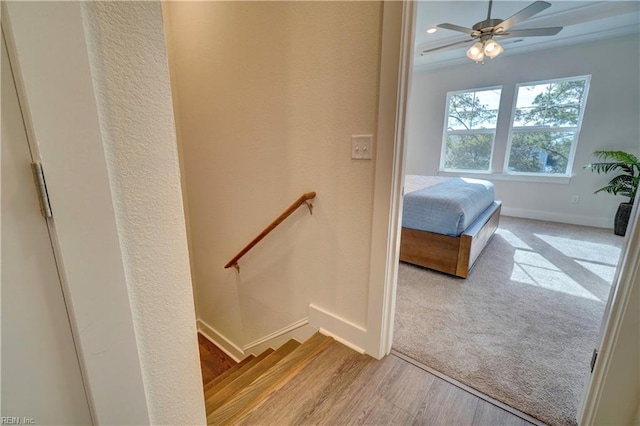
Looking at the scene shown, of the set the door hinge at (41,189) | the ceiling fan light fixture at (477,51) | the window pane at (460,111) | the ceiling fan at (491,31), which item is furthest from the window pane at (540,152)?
the door hinge at (41,189)

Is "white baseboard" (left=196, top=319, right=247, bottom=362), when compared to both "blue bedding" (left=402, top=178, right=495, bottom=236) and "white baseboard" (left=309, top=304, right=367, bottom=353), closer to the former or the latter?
"white baseboard" (left=309, top=304, right=367, bottom=353)

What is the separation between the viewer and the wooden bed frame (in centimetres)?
235

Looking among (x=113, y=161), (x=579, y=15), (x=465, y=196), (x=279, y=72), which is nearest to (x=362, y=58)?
(x=279, y=72)

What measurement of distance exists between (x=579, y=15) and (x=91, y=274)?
15.4 ft

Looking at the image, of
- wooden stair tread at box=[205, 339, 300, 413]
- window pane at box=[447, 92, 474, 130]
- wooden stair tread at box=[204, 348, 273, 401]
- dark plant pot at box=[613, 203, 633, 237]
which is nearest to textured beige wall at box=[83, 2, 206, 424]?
wooden stair tread at box=[205, 339, 300, 413]

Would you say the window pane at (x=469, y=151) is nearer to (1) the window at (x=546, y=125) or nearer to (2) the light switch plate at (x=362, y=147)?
(1) the window at (x=546, y=125)

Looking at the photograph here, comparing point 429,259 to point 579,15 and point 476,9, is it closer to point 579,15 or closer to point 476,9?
point 476,9

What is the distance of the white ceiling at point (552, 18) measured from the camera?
284 centimetres

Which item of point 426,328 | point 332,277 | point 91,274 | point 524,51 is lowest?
point 426,328

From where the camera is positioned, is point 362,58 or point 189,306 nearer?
point 189,306

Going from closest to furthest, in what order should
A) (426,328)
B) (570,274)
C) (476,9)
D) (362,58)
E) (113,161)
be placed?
(113,161) → (362,58) → (426,328) → (570,274) → (476,9)

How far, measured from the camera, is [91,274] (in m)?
0.54

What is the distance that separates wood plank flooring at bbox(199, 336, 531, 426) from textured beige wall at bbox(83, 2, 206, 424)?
1.86 feet

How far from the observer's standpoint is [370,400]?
1.21 metres
